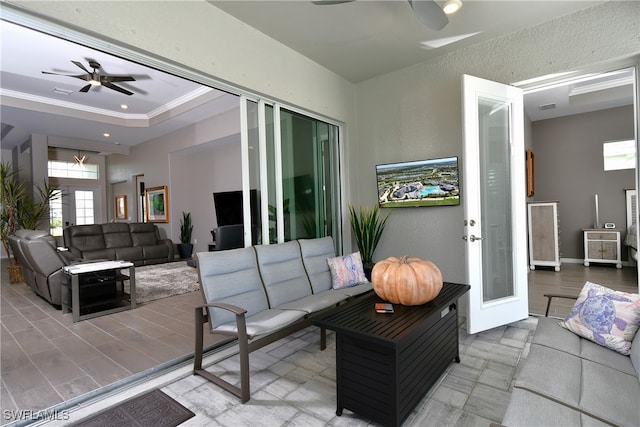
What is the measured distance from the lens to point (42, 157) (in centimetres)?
757

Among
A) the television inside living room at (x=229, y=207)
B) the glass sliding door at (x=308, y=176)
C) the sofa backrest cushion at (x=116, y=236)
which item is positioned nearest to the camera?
the glass sliding door at (x=308, y=176)

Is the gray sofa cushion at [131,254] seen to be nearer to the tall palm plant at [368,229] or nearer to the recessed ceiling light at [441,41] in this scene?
the tall palm plant at [368,229]

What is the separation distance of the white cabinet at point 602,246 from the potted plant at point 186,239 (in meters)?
8.42

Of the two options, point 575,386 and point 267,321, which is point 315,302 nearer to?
point 267,321

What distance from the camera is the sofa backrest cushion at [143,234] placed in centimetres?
735

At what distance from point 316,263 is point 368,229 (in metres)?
1.06

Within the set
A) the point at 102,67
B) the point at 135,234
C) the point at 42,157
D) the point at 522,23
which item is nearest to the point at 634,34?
the point at 522,23

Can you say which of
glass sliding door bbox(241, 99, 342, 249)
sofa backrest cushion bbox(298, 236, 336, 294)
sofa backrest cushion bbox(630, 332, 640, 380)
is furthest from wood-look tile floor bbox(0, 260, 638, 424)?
sofa backrest cushion bbox(630, 332, 640, 380)

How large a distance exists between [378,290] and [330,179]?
222 cm

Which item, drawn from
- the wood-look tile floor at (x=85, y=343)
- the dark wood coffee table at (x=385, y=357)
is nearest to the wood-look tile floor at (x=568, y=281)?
the wood-look tile floor at (x=85, y=343)

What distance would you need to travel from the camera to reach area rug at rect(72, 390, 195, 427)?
1.83 meters

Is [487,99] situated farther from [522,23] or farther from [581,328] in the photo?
[581,328]

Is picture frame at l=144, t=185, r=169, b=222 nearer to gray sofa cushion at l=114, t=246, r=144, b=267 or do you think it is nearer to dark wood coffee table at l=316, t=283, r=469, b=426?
gray sofa cushion at l=114, t=246, r=144, b=267

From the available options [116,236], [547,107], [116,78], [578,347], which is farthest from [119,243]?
[547,107]
